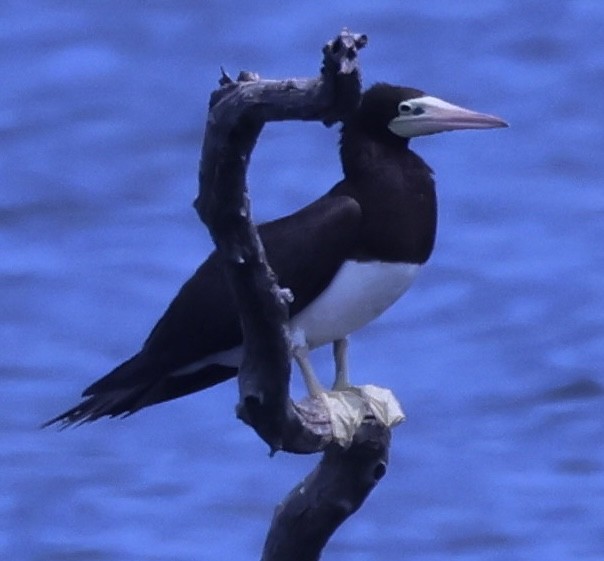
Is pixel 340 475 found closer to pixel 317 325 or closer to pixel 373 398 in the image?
pixel 373 398

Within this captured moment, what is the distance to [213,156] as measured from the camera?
9.53 feet

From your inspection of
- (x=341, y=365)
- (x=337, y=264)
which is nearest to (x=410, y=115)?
(x=337, y=264)

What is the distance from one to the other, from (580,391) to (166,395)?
4081mm

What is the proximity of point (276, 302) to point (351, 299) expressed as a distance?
3.92 feet

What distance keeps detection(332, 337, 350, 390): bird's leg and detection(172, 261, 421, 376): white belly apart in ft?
0.19

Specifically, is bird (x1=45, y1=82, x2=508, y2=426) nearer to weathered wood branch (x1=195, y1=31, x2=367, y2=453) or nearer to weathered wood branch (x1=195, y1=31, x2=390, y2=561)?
weathered wood branch (x1=195, y1=31, x2=390, y2=561)

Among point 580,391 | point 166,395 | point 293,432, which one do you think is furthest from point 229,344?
point 580,391

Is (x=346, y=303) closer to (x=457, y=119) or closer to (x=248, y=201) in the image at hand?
(x=457, y=119)

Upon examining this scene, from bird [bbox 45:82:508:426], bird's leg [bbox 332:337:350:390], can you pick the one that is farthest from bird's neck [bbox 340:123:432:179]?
bird's leg [bbox 332:337:350:390]

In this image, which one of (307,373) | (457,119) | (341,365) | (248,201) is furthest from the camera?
(341,365)

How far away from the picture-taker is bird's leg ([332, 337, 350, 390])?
426cm

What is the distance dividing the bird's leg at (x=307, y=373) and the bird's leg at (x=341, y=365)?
64 millimetres

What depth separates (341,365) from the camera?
432 centimetres

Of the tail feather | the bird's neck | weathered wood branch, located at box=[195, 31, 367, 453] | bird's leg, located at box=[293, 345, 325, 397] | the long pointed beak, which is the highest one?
the bird's neck
